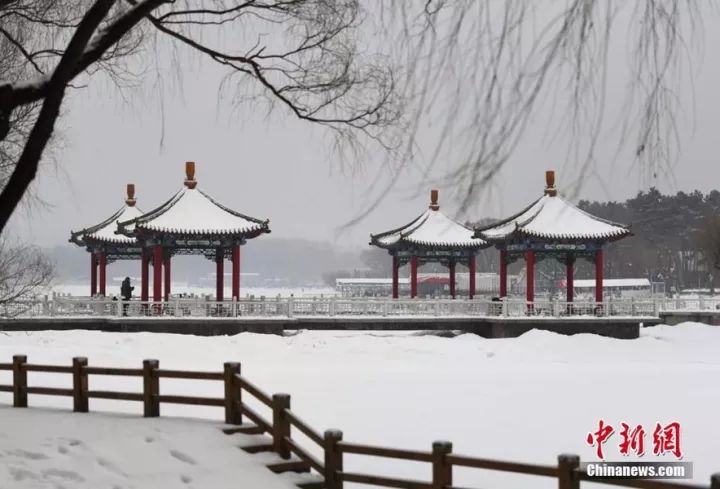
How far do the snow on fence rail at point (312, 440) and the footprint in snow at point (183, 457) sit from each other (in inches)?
35.2

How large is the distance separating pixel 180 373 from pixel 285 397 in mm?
1878

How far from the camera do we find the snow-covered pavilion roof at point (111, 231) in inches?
1382

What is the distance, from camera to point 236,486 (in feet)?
32.4

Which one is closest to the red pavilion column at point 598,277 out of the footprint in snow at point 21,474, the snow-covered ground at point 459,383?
the snow-covered ground at point 459,383

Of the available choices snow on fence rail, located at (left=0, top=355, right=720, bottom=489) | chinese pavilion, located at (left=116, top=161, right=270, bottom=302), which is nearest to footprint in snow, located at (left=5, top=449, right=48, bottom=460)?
snow on fence rail, located at (left=0, top=355, right=720, bottom=489)

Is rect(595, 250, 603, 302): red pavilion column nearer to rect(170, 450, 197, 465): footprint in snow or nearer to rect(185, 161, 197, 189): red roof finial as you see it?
rect(185, 161, 197, 189): red roof finial

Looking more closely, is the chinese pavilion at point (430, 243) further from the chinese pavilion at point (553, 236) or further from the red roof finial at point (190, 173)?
the red roof finial at point (190, 173)

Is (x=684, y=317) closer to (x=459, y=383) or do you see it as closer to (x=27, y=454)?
(x=459, y=383)

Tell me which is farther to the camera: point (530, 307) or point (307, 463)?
point (530, 307)

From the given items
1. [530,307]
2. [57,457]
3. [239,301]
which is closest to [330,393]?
[57,457]

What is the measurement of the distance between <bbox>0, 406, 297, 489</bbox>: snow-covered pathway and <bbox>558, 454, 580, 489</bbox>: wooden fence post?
3814 millimetres

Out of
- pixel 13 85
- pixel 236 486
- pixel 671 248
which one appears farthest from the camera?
pixel 671 248

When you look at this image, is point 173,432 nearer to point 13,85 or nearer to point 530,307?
point 13,85

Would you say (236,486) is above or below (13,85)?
below
